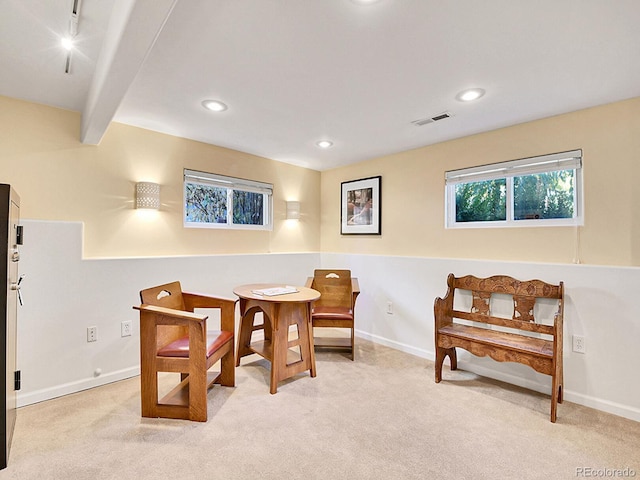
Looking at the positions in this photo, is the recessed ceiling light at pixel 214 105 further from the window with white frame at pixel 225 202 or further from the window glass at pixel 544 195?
the window glass at pixel 544 195

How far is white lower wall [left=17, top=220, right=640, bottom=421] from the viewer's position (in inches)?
90.2

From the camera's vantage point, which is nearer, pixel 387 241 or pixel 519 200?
pixel 519 200

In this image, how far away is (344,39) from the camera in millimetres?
1675

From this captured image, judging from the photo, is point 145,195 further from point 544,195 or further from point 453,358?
point 544,195

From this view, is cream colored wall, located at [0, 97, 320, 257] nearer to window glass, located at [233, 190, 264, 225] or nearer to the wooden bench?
window glass, located at [233, 190, 264, 225]

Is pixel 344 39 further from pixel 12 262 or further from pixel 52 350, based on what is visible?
pixel 52 350

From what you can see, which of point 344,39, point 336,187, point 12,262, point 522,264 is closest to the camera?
point 344,39

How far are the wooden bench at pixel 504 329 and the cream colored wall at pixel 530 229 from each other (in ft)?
1.02

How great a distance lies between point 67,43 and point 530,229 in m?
3.53

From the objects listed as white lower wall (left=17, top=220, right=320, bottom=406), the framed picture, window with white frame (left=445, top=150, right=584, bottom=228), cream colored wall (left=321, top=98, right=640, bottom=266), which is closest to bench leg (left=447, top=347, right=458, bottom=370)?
cream colored wall (left=321, top=98, right=640, bottom=266)

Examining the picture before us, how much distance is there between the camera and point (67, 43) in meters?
1.77

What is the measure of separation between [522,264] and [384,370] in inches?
60.8

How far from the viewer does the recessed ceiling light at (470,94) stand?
222 centimetres

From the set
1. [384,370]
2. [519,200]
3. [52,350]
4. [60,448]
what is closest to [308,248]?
[384,370]
